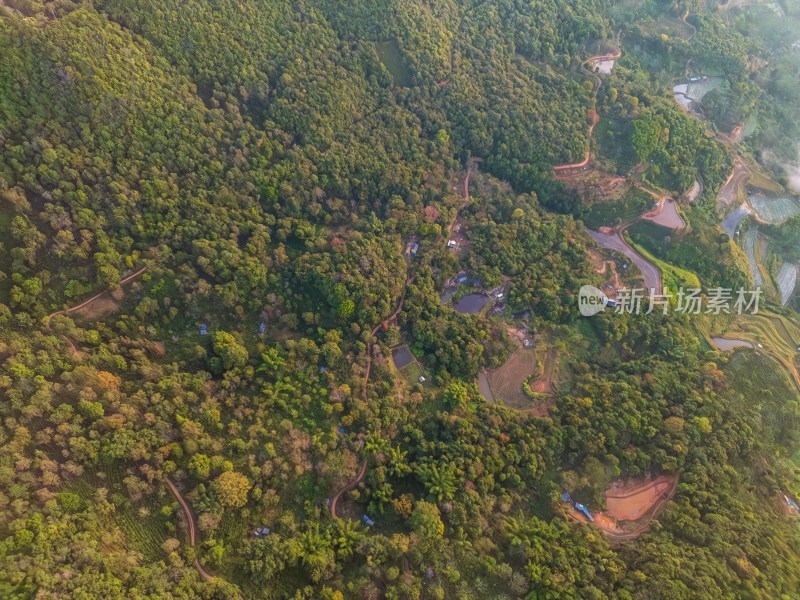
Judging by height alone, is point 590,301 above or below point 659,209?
below

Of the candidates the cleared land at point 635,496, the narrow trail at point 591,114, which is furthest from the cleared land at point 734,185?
the cleared land at point 635,496

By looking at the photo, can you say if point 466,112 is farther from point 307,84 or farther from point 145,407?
point 145,407

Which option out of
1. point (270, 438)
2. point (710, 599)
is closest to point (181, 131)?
point (270, 438)

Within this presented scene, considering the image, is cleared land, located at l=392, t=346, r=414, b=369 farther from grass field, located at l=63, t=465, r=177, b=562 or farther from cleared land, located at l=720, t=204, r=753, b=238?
cleared land, located at l=720, t=204, r=753, b=238

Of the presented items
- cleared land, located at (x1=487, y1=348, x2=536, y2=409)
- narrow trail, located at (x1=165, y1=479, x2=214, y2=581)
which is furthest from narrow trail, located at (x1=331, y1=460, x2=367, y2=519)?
cleared land, located at (x1=487, y1=348, x2=536, y2=409)

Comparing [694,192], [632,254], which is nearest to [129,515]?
[632,254]

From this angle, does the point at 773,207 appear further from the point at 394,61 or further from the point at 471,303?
the point at 394,61

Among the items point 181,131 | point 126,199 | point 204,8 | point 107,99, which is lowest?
point 126,199
